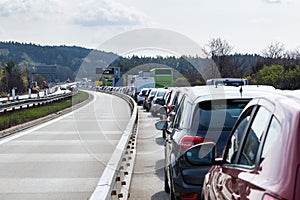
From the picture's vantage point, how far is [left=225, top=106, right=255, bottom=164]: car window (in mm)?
4297

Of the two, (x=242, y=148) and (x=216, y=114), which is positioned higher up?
(x=242, y=148)

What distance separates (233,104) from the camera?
729cm

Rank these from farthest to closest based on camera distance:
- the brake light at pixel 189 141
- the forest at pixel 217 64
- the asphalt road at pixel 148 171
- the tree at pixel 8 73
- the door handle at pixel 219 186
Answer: the tree at pixel 8 73
the forest at pixel 217 64
the asphalt road at pixel 148 171
the brake light at pixel 189 141
the door handle at pixel 219 186

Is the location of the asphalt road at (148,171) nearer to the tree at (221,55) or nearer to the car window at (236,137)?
the car window at (236,137)

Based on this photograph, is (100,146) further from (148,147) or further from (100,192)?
(100,192)

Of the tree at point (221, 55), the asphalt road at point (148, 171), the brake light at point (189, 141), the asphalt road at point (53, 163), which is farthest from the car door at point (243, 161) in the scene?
the tree at point (221, 55)

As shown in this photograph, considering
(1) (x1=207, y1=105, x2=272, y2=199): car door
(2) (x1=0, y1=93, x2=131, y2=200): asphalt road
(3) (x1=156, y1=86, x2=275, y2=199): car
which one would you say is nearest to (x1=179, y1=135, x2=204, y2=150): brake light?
(3) (x1=156, y1=86, x2=275, y2=199): car

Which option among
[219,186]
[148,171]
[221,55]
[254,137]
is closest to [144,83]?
[221,55]

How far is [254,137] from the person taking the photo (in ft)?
12.1

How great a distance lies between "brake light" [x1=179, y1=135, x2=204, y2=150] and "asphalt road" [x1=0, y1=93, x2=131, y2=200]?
2.69 m

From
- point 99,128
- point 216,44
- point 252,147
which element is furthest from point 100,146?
point 216,44

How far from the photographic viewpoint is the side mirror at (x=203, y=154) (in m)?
4.42

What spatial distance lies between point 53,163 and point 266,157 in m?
10.6

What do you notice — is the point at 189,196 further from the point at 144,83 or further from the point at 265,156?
the point at 144,83
